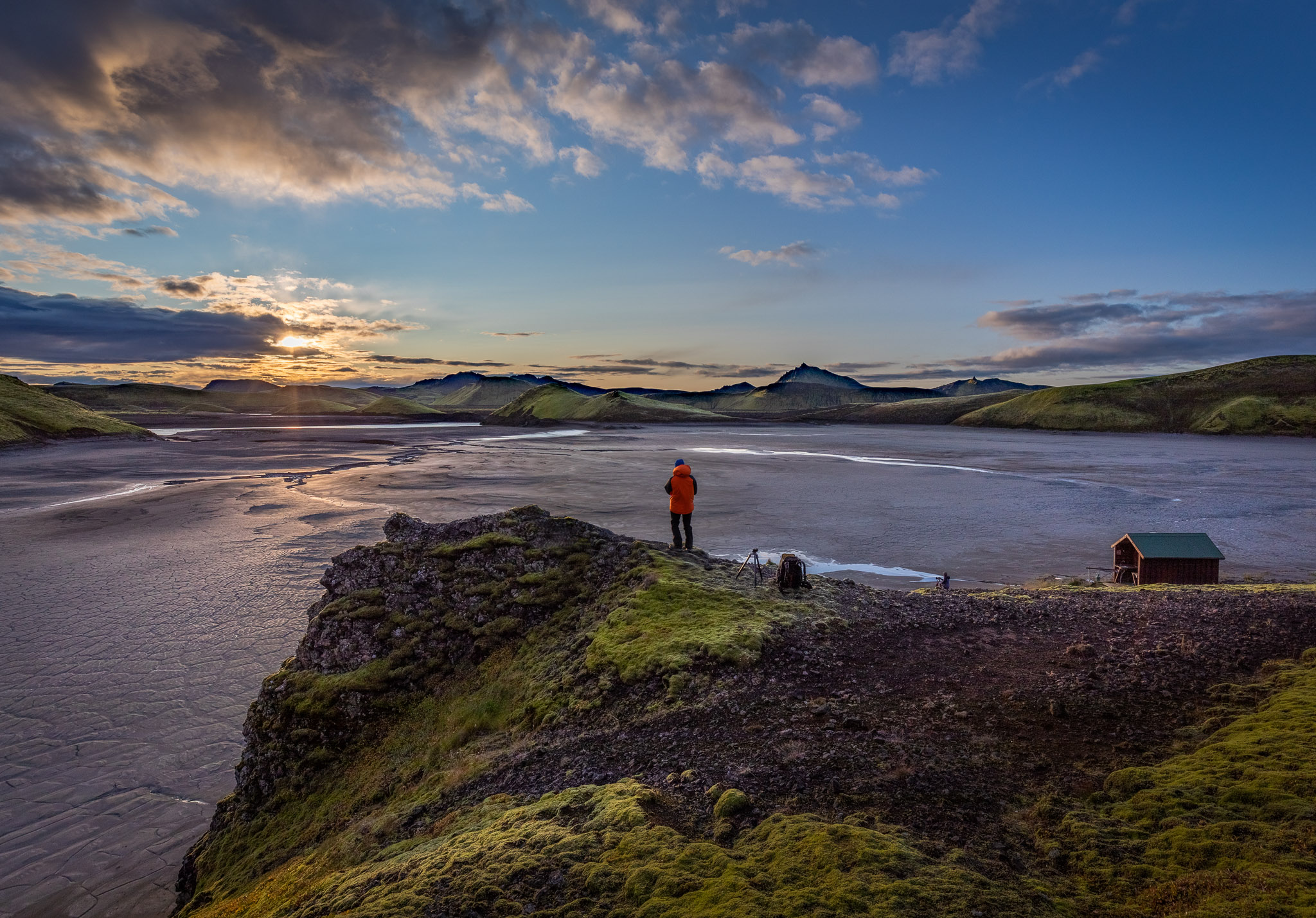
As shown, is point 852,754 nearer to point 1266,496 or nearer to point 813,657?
point 813,657

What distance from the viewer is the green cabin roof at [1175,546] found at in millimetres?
22281

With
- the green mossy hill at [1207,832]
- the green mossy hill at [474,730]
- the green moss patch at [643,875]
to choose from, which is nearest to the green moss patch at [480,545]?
the green mossy hill at [474,730]

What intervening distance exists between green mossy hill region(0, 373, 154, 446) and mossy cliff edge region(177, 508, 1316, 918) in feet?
362

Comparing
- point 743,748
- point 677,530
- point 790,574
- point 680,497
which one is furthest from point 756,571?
point 743,748

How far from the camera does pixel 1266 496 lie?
49938mm

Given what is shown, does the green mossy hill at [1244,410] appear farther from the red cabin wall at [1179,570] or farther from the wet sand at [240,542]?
the red cabin wall at [1179,570]

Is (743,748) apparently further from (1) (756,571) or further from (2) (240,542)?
(2) (240,542)

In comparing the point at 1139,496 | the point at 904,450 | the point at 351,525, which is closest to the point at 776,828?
the point at 351,525

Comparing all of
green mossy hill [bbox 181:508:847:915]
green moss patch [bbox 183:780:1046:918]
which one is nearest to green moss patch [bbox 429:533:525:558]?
green mossy hill [bbox 181:508:847:915]

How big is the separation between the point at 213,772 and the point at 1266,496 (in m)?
70.3

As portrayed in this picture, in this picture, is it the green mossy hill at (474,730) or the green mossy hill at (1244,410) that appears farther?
the green mossy hill at (1244,410)

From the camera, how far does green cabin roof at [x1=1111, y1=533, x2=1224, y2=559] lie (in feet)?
73.1

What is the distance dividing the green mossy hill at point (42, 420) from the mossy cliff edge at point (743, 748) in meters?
110

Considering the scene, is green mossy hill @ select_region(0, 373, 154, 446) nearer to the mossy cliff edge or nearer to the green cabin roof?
the mossy cliff edge
